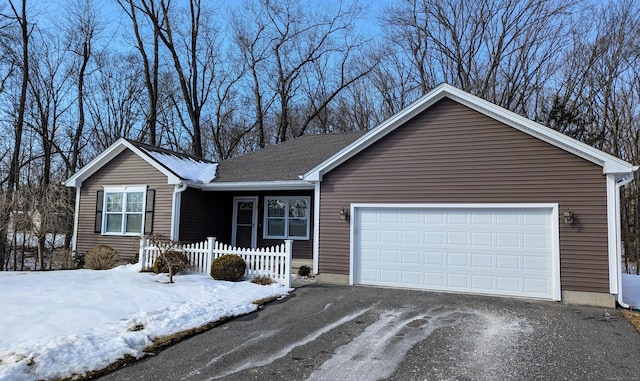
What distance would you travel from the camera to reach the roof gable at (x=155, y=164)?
12.2 metres

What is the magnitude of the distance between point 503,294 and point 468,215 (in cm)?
181

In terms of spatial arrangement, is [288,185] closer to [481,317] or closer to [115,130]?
[481,317]

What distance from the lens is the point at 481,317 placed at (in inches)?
269

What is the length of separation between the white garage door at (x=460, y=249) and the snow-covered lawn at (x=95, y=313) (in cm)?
249

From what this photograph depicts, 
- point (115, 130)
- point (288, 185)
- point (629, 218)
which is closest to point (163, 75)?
point (115, 130)

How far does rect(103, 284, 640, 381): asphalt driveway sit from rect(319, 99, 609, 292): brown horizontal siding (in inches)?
57.9

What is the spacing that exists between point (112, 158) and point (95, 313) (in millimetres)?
8242

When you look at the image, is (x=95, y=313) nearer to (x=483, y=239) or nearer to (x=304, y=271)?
(x=304, y=271)

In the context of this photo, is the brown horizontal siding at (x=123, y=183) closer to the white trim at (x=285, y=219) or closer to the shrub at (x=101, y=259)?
the shrub at (x=101, y=259)

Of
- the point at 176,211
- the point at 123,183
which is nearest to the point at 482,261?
the point at 176,211

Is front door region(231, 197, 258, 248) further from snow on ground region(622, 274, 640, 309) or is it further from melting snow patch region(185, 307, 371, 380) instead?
snow on ground region(622, 274, 640, 309)

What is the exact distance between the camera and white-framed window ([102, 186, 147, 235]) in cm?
1256

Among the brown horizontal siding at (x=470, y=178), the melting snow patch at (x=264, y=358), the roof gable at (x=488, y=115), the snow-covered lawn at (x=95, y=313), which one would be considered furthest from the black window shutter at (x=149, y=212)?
the melting snow patch at (x=264, y=358)

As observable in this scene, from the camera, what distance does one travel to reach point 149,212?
485 inches
